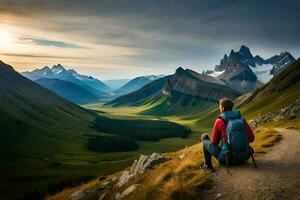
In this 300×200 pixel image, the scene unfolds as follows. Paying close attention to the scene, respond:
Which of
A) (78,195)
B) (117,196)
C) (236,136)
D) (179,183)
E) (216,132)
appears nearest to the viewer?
(179,183)

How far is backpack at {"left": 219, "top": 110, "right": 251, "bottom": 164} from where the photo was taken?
1986cm

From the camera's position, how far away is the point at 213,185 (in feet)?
64.0

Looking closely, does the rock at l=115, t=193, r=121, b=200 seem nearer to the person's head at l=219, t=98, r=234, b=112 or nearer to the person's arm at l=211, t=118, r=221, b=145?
the person's arm at l=211, t=118, r=221, b=145

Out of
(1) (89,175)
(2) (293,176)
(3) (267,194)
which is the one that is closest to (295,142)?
(2) (293,176)

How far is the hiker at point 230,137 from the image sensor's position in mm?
19906

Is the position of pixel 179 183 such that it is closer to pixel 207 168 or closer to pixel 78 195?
pixel 207 168

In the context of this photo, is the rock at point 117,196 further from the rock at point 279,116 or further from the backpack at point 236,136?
the rock at point 279,116

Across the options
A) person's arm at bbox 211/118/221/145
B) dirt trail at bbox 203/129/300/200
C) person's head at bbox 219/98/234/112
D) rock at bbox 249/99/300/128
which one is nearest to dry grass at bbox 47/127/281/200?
dirt trail at bbox 203/129/300/200

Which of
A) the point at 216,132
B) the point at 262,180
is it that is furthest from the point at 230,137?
the point at 262,180

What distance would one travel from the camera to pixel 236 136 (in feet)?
65.2

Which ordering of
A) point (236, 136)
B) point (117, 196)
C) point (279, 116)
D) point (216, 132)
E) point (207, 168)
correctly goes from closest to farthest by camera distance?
1. point (236, 136)
2. point (216, 132)
3. point (207, 168)
4. point (117, 196)
5. point (279, 116)

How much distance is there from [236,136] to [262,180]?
2.75 meters

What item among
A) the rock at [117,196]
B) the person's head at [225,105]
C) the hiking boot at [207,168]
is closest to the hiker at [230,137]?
the person's head at [225,105]

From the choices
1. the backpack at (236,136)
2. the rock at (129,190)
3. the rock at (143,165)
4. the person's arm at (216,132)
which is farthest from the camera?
the rock at (143,165)
